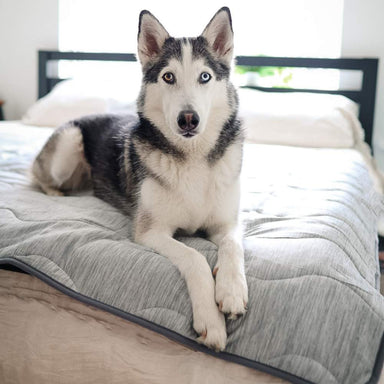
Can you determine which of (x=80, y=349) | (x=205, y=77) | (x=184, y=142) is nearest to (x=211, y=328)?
(x=80, y=349)

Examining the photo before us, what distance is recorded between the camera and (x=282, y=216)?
1480mm

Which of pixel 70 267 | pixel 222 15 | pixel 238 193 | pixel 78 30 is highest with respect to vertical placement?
pixel 78 30

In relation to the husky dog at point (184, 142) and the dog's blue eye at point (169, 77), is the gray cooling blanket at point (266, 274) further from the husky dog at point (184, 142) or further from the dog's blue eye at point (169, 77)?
the dog's blue eye at point (169, 77)

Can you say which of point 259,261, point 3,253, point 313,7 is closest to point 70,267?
point 3,253

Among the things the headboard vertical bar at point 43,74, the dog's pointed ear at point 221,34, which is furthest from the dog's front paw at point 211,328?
the headboard vertical bar at point 43,74

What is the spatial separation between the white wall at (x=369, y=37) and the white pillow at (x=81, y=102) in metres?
1.79

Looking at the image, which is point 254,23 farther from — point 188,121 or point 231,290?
point 231,290

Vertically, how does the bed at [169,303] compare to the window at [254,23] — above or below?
below

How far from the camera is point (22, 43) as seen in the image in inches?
180

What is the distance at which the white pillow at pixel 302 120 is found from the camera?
294 cm

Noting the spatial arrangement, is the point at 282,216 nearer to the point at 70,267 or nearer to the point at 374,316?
the point at 374,316

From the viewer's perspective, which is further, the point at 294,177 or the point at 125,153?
the point at 294,177

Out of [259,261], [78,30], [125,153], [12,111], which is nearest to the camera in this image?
[259,261]

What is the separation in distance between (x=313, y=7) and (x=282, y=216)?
2.71m
